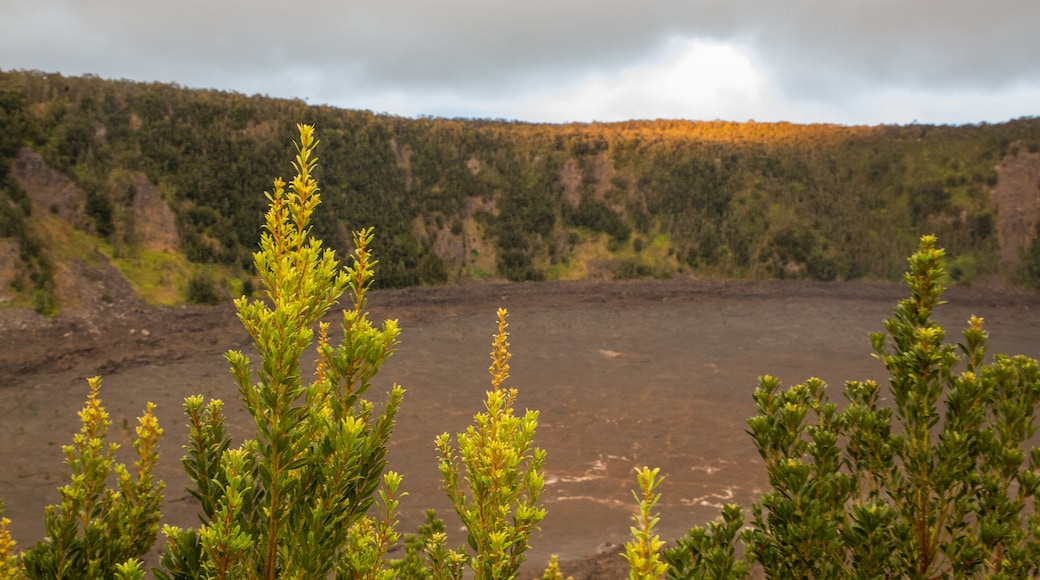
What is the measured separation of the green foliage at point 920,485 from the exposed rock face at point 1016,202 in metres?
44.3

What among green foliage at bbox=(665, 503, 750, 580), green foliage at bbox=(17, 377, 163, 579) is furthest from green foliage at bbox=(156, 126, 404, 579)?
green foliage at bbox=(665, 503, 750, 580)

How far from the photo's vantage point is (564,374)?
24578 mm

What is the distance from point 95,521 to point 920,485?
6.41m

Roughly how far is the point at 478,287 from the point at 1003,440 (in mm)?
33100

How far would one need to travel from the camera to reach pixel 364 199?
41219 mm

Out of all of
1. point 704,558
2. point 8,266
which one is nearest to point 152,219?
point 8,266

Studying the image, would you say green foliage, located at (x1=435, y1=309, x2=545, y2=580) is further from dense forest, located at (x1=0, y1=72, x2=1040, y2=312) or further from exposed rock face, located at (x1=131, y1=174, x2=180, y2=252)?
exposed rock face, located at (x1=131, y1=174, x2=180, y2=252)

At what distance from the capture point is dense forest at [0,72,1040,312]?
31.0 m

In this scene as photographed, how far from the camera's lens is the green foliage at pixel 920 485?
5.10 m

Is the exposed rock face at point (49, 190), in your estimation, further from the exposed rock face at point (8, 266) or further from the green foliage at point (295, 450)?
the green foliage at point (295, 450)

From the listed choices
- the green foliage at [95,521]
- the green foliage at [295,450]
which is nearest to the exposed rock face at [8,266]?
the green foliage at [95,521]

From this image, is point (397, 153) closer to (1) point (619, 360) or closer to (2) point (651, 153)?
(2) point (651, 153)

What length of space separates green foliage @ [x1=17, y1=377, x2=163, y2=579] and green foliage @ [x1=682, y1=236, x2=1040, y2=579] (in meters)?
4.28

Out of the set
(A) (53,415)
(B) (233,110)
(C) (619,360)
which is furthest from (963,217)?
(A) (53,415)
